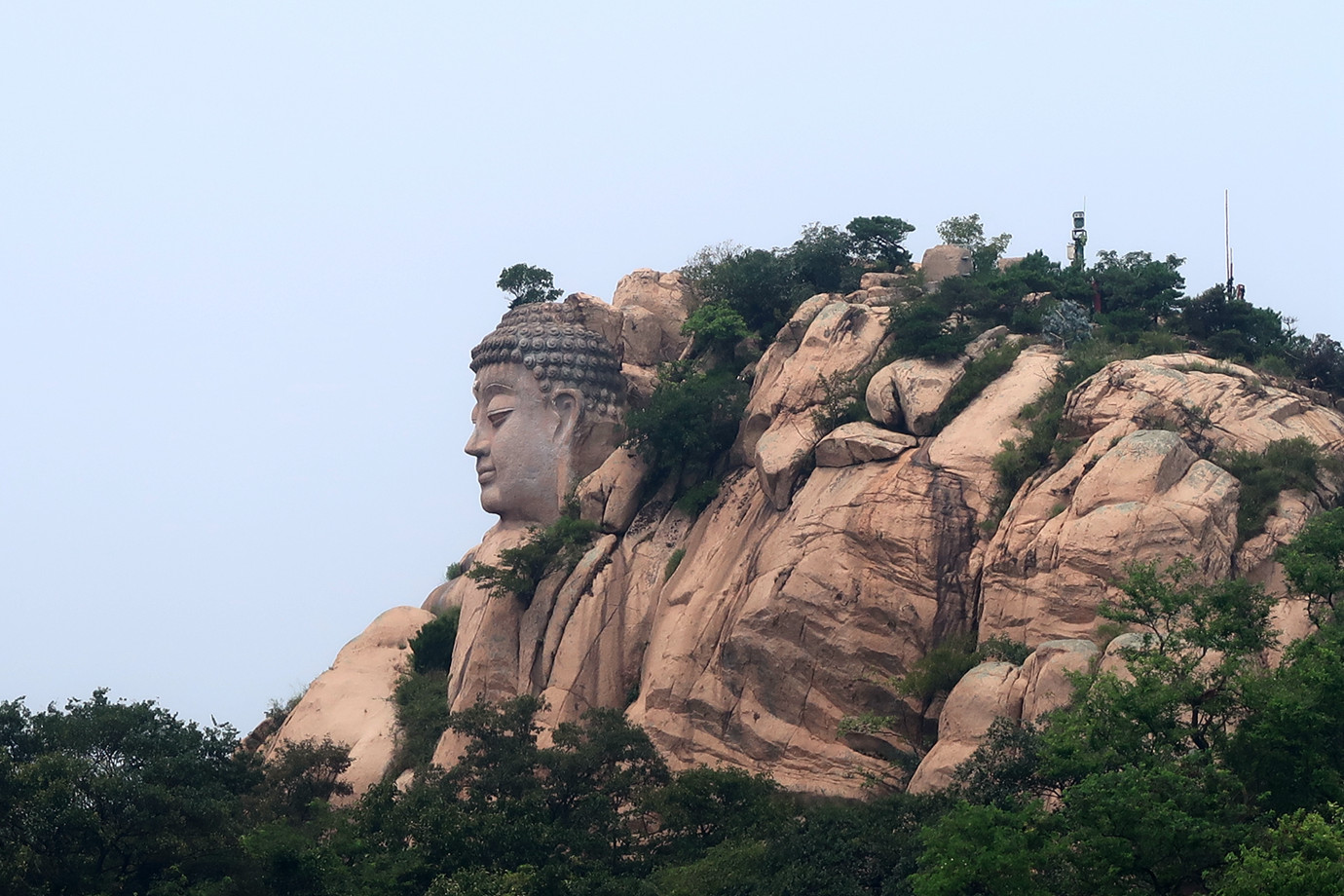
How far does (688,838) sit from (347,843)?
5458mm

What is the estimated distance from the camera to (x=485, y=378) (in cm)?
3981

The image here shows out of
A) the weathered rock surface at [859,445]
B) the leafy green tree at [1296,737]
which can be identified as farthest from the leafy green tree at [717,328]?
the leafy green tree at [1296,737]

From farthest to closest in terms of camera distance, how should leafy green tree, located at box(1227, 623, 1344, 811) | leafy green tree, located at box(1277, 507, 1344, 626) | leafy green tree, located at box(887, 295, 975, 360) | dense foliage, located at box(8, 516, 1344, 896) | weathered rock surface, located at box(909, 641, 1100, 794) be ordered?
1. leafy green tree, located at box(887, 295, 975, 360)
2. weathered rock surface, located at box(909, 641, 1100, 794)
3. leafy green tree, located at box(1277, 507, 1344, 626)
4. leafy green tree, located at box(1227, 623, 1344, 811)
5. dense foliage, located at box(8, 516, 1344, 896)

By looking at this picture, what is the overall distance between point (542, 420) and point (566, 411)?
54 centimetres

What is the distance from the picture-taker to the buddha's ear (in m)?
38.8

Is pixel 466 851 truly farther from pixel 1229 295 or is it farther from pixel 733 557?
pixel 1229 295

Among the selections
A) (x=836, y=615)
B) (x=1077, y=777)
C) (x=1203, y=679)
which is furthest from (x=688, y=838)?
(x=1203, y=679)

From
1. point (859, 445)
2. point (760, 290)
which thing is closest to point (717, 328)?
point (760, 290)

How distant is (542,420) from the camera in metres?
38.9

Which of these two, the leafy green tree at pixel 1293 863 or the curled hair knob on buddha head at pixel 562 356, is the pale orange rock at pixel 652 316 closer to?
the curled hair knob on buddha head at pixel 562 356

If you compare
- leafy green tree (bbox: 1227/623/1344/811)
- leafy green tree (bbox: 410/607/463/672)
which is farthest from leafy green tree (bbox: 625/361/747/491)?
leafy green tree (bbox: 1227/623/1344/811)

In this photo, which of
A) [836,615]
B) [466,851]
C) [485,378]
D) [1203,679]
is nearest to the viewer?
[1203,679]

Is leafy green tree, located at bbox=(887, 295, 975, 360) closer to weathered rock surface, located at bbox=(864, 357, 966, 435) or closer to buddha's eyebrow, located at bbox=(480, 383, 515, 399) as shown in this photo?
weathered rock surface, located at bbox=(864, 357, 966, 435)

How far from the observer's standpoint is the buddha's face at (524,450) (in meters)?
38.7
